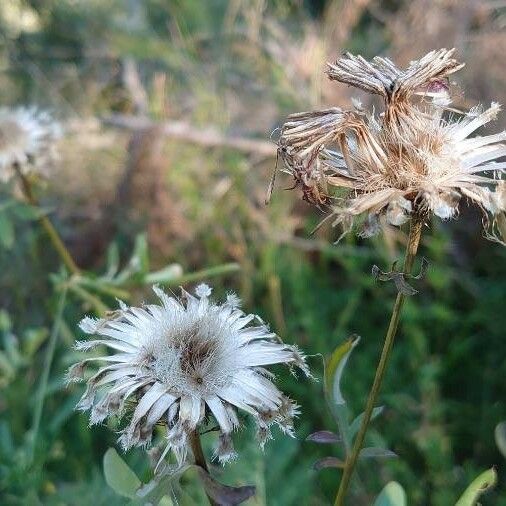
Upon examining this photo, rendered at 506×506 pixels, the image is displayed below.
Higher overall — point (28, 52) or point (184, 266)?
point (28, 52)

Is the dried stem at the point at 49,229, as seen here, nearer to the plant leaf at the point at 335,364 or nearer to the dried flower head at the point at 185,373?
the dried flower head at the point at 185,373

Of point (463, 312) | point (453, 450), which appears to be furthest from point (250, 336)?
point (463, 312)

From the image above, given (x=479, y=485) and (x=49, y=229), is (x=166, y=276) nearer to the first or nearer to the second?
(x=49, y=229)

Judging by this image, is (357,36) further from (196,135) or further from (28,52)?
(28,52)

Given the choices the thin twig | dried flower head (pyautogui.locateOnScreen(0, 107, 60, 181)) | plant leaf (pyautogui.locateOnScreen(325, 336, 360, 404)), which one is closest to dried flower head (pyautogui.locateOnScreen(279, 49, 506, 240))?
plant leaf (pyautogui.locateOnScreen(325, 336, 360, 404))

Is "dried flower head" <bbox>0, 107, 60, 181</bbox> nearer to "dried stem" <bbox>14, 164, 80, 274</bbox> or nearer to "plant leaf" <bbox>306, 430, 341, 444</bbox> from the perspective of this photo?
"dried stem" <bbox>14, 164, 80, 274</bbox>
